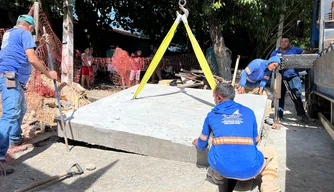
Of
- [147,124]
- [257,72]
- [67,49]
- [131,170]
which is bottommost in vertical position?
[131,170]

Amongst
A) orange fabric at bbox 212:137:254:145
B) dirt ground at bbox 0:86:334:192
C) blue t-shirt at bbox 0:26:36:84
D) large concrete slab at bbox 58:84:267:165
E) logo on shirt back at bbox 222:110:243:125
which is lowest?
dirt ground at bbox 0:86:334:192

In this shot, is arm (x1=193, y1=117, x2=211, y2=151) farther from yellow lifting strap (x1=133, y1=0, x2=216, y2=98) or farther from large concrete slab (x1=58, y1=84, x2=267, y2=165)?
yellow lifting strap (x1=133, y1=0, x2=216, y2=98)

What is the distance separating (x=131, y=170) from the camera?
136 inches

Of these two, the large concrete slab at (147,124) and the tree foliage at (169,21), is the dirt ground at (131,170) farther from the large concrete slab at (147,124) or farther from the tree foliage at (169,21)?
the tree foliage at (169,21)

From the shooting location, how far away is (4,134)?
3406 mm

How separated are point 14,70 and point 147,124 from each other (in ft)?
5.87

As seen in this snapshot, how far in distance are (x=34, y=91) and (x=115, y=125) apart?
337cm

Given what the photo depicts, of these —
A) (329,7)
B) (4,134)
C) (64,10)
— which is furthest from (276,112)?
(64,10)

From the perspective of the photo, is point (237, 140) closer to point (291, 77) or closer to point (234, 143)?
point (234, 143)

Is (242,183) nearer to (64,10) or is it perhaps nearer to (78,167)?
(78,167)

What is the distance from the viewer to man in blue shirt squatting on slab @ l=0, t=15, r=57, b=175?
3506 mm

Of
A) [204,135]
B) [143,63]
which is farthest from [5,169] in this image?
[143,63]

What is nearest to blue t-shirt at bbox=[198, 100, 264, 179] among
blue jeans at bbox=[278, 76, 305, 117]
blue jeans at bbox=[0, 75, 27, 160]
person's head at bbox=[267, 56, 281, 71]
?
blue jeans at bbox=[0, 75, 27, 160]

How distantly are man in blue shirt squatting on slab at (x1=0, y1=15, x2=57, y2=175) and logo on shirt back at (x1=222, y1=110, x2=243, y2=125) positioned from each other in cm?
227
